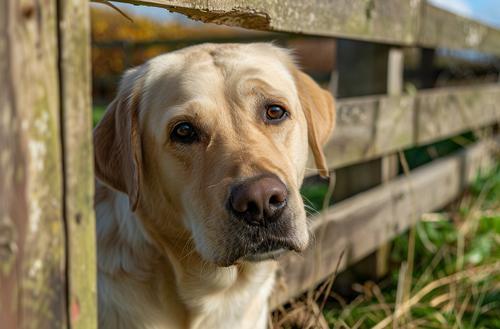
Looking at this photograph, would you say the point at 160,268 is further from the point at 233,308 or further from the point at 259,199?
the point at 259,199

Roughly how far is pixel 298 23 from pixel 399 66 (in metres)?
1.42

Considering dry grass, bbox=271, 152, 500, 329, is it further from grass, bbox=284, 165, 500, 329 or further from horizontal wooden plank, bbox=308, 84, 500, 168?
horizontal wooden plank, bbox=308, 84, 500, 168

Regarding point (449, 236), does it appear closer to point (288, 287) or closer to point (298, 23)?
point (288, 287)

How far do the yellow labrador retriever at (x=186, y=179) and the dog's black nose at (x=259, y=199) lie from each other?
3.7 inches

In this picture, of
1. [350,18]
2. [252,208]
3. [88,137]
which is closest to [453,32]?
[350,18]

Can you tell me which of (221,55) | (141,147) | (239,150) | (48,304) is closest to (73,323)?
(48,304)

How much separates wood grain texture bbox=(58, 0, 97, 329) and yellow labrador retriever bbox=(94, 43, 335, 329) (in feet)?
2.38

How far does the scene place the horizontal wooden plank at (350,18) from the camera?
1.82 m

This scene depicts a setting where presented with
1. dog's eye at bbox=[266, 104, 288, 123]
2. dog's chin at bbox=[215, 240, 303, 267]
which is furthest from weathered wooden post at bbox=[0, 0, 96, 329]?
dog's eye at bbox=[266, 104, 288, 123]

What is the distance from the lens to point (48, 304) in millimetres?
1039

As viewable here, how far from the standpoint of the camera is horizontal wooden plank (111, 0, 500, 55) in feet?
5.96

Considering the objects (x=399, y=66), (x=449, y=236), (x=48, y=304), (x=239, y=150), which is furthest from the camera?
(x=449, y=236)

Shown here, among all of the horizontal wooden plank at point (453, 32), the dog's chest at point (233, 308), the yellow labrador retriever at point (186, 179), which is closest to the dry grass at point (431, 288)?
the dog's chest at point (233, 308)

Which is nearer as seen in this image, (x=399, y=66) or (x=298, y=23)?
(x=298, y=23)
